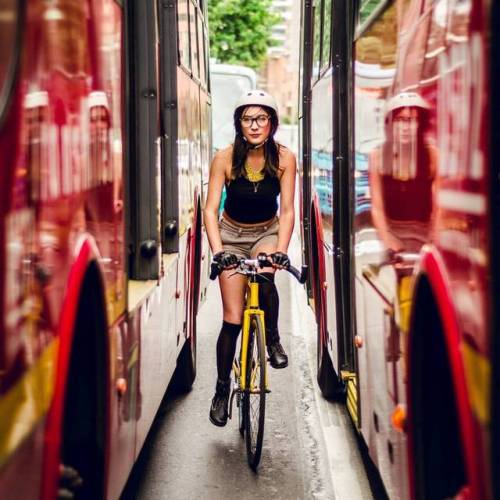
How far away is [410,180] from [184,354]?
4700mm

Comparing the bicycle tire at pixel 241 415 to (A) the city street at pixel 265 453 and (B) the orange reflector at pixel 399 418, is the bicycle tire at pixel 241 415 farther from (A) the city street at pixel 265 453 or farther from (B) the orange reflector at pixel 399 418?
(B) the orange reflector at pixel 399 418

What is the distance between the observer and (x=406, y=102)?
387cm

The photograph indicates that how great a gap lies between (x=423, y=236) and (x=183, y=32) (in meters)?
4.73

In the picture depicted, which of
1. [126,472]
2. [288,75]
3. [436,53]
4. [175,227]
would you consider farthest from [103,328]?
[288,75]

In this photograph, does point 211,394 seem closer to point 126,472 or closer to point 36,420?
point 126,472

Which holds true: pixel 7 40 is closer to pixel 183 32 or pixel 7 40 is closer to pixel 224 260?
pixel 224 260

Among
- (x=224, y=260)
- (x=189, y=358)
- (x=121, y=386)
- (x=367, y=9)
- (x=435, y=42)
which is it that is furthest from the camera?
(x=189, y=358)

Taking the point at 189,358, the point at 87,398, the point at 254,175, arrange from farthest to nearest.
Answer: the point at 189,358
the point at 254,175
the point at 87,398

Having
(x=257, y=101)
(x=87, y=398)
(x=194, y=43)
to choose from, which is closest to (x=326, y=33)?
(x=257, y=101)

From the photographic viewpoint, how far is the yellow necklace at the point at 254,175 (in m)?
6.66

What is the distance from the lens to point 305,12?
1017 centimetres

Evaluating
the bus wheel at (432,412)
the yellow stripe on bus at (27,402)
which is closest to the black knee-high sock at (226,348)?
the bus wheel at (432,412)

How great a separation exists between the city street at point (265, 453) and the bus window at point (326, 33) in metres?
2.30

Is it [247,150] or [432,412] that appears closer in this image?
[432,412]
